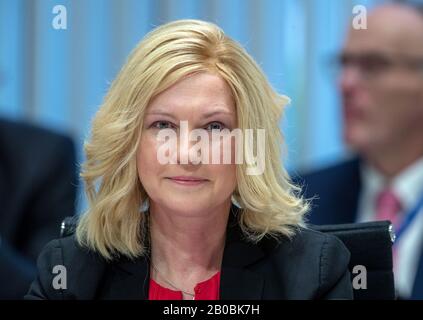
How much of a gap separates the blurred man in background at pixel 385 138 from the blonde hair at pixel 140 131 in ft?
0.63

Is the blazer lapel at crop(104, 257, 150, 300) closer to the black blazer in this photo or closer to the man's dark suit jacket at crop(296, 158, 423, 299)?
the black blazer

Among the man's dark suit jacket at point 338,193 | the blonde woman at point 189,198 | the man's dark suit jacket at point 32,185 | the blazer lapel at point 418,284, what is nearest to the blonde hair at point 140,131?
the blonde woman at point 189,198

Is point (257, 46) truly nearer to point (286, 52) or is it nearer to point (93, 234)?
point (286, 52)

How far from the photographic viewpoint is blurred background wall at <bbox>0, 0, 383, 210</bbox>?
865mm

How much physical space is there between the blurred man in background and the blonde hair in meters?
0.19

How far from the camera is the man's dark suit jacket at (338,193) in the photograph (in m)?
1.02

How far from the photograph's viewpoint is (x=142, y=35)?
81 centimetres

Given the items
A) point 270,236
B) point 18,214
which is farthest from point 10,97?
point 270,236

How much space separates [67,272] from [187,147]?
0.17m

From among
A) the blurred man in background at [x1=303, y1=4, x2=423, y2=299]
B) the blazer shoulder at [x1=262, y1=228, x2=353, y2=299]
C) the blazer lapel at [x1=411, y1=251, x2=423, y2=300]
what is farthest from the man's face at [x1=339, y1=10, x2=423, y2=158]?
the blazer shoulder at [x1=262, y1=228, x2=353, y2=299]

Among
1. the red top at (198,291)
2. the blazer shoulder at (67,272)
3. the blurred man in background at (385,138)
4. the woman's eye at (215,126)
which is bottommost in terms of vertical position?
the red top at (198,291)

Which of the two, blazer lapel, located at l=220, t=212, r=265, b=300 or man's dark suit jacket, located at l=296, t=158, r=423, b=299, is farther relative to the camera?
man's dark suit jacket, located at l=296, t=158, r=423, b=299

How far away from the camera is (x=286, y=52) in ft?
3.06

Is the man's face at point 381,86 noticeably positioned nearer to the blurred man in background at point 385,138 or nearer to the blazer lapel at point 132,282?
the blurred man in background at point 385,138
